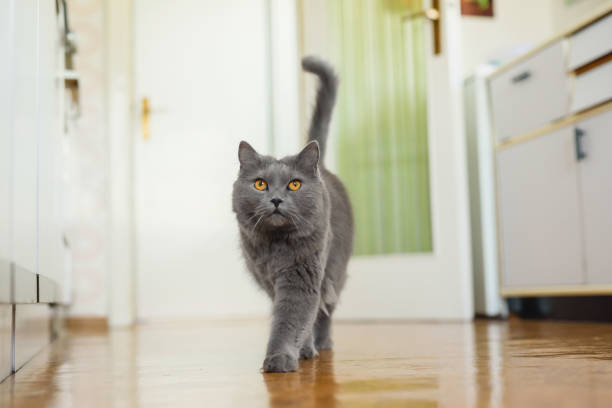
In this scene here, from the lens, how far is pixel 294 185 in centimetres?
131

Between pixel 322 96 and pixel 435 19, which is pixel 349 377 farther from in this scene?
pixel 435 19

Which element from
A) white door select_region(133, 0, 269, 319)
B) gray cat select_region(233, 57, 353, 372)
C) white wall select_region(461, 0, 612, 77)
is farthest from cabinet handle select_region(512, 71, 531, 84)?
gray cat select_region(233, 57, 353, 372)

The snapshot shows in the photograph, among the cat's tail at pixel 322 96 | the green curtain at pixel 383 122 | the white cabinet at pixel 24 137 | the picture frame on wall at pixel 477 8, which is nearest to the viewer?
the white cabinet at pixel 24 137

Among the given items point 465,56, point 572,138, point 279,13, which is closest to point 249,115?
point 279,13

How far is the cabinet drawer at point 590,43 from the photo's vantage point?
2.28 meters

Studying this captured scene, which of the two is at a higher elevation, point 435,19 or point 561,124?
point 435,19

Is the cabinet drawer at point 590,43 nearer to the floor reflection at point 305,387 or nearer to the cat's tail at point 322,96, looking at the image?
the cat's tail at point 322,96

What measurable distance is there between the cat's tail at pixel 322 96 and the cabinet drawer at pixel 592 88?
1.11 m

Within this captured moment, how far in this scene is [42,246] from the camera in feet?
4.85

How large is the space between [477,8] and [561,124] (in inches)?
52.6

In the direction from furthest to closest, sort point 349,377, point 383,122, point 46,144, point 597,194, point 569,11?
point 569,11 < point 383,122 < point 597,194 < point 46,144 < point 349,377

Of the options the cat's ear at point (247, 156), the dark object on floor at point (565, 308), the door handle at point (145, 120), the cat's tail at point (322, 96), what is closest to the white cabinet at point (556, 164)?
the dark object on floor at point (565, 308)

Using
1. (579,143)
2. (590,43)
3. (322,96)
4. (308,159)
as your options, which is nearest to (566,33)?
(590,43)

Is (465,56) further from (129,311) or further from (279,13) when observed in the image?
(129,311)
